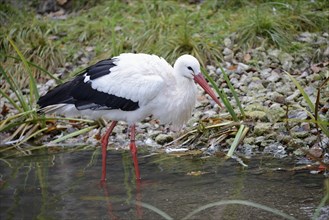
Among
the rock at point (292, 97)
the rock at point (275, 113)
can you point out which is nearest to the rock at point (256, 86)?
the rock at point (292, 97)

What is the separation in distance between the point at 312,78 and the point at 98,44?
3.61 meters

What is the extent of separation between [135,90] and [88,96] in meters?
0.52

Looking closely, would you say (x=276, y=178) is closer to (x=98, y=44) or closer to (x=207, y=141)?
(x=207, y=141)

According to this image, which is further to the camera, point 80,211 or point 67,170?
point 67,170

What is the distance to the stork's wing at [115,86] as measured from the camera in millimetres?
6730

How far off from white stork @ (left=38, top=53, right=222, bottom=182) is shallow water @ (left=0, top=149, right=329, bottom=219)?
0.38m

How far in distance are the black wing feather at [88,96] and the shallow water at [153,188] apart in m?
0.68

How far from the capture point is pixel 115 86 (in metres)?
6.82

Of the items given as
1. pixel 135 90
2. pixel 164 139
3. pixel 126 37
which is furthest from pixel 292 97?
pixel 126 37

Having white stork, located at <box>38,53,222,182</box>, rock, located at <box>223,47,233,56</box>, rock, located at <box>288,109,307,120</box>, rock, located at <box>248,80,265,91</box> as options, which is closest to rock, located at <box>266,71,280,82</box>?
rock, located at <box>248,80,265,91</box>

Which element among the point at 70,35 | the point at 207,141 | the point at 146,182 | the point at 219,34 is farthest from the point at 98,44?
the point at 146,182

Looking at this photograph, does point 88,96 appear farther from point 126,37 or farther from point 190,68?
point 126,37

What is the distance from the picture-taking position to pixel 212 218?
5.17 m

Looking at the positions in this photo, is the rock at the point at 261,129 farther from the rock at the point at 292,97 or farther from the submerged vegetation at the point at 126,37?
the rock at the point at 292,97
